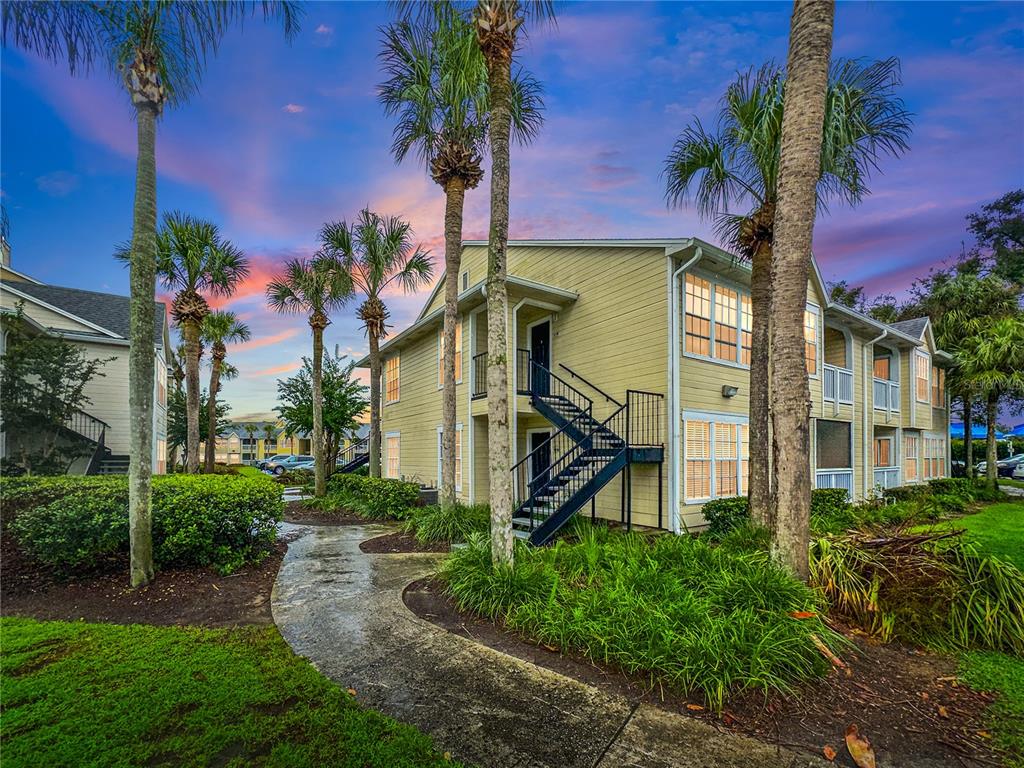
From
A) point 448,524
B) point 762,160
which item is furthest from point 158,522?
point 762,160

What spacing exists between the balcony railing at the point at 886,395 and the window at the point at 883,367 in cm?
66

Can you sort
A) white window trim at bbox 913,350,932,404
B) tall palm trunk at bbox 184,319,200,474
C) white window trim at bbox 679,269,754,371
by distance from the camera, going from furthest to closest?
white window trim at bbox 913,350,932,404 < tall palm trunk at bbox 184,319,200,474 < white window trim at bbox 679,269,754,371

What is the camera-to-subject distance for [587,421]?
1056 cm

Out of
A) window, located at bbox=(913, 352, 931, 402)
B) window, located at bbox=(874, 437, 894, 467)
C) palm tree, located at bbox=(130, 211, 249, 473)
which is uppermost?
palm tree, located at bbox=(130, 211, 249, 473)

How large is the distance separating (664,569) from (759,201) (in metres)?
6.67

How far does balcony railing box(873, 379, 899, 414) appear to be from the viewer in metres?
17.0

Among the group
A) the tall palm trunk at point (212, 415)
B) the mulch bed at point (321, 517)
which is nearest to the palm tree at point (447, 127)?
the mulch bed at point (321, 517)

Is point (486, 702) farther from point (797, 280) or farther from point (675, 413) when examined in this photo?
point (675, 413)

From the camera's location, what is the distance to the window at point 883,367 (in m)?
18.8

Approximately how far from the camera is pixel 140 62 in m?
5.95

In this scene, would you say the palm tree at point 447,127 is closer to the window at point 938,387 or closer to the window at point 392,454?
the window at point 392,454

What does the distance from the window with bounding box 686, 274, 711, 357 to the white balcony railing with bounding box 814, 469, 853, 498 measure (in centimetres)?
670

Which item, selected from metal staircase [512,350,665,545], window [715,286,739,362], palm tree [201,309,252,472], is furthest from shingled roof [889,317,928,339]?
palm tree [201,309,252,472]

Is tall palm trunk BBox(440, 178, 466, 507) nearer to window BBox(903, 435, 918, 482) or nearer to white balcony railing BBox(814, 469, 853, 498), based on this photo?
white balcony railing BBox(814, 469, 853, 498)
